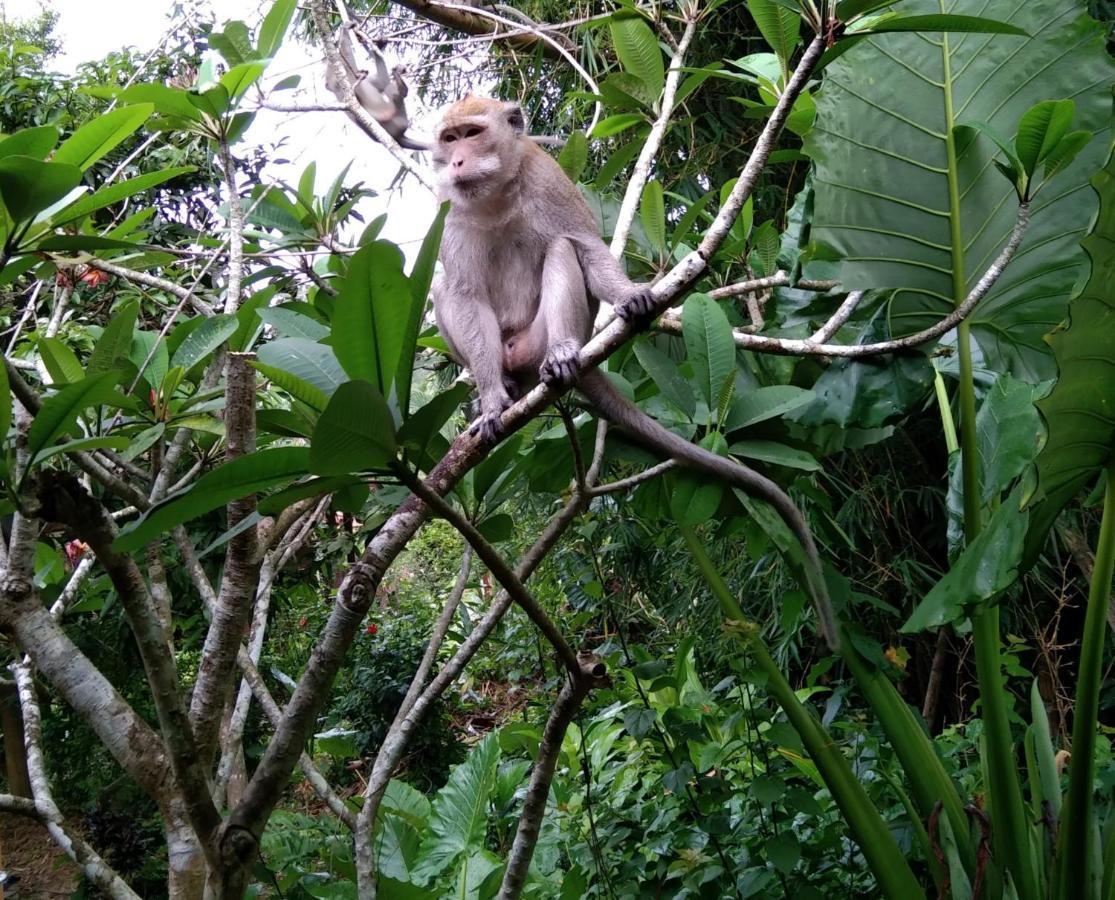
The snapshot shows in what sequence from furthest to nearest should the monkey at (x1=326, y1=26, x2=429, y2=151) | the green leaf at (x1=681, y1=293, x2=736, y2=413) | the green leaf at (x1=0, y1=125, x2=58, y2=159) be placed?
the monkey at (x1=326, y1=26, x2=429, y2=151) < the green leaf at (x1=681, y1=293, x2=736, y2=413) < the green leaf at (x1=0, y1=125, x2=58, y2=159)

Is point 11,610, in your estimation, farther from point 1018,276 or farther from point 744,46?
point 744,46

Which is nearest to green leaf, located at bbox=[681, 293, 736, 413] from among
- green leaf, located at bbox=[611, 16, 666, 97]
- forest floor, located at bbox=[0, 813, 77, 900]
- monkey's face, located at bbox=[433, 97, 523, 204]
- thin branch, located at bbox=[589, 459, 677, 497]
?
thin branch, located at bbox=[589, 459, 677, 497]

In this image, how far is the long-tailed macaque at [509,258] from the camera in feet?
7.66

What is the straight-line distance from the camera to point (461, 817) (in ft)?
5.84

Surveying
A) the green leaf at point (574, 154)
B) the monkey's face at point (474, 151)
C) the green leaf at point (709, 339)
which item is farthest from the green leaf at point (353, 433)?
the monkey's face at point (474, 151)

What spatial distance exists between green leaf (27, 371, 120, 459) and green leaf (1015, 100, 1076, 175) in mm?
1370

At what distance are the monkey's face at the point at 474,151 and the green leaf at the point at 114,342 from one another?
133cm

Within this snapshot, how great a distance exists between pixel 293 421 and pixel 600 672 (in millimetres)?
547

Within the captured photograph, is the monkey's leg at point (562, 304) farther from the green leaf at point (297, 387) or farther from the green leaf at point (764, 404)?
the green leaf at point (297, 387)

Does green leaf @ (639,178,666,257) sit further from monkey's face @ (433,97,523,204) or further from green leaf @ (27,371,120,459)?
green leaf @ (27,371,120,459)

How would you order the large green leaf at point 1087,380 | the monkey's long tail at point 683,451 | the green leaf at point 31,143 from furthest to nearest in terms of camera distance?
1. the monkey's long tail at point 683,451
2. the large green leaf at point 1087,380
3. the green leaf at point 31,143

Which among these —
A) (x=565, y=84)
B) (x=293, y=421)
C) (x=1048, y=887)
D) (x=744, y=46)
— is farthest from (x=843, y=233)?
(x=565, y=84)

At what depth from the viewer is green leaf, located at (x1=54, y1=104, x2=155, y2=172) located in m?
1.26

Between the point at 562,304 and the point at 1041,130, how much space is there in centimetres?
113
